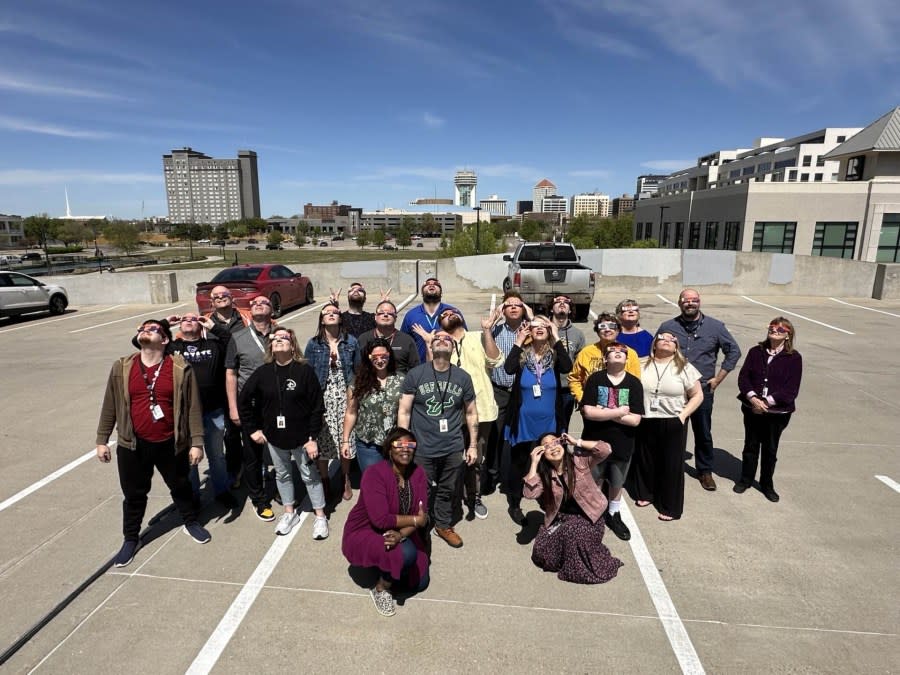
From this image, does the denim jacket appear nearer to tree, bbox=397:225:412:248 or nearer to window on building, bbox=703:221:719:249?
window on building, bbox=703:221:719:249

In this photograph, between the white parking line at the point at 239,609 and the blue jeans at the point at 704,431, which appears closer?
the white parking line at the point at 239,609

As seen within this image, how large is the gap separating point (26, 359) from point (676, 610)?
38.9 ft

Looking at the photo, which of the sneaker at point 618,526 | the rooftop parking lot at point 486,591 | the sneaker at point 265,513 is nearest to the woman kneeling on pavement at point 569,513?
the rooftop parking lot at point 486,591

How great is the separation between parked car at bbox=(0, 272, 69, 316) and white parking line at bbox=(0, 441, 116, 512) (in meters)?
11.7

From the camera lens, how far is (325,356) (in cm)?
439

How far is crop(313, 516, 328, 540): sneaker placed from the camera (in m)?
4.03

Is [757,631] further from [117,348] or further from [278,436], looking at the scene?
[117,348]

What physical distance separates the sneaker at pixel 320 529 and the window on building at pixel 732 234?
129 feet

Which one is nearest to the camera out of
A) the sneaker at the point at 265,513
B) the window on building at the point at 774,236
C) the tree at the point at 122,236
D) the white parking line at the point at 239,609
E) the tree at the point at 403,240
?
the white parking line at the point at 239,609

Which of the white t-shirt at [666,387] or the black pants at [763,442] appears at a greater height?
the white t-shirt at [666,387]

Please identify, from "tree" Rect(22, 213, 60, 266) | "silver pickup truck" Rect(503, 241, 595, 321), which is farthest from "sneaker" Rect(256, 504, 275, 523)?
"tree" Rect(22, 213, 60, 266)

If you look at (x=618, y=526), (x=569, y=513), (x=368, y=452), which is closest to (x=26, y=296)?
(x=368, y=452)

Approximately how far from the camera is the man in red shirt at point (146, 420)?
362 cm

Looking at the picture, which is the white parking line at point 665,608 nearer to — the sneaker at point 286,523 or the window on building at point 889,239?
the sneaker at point 286,523
